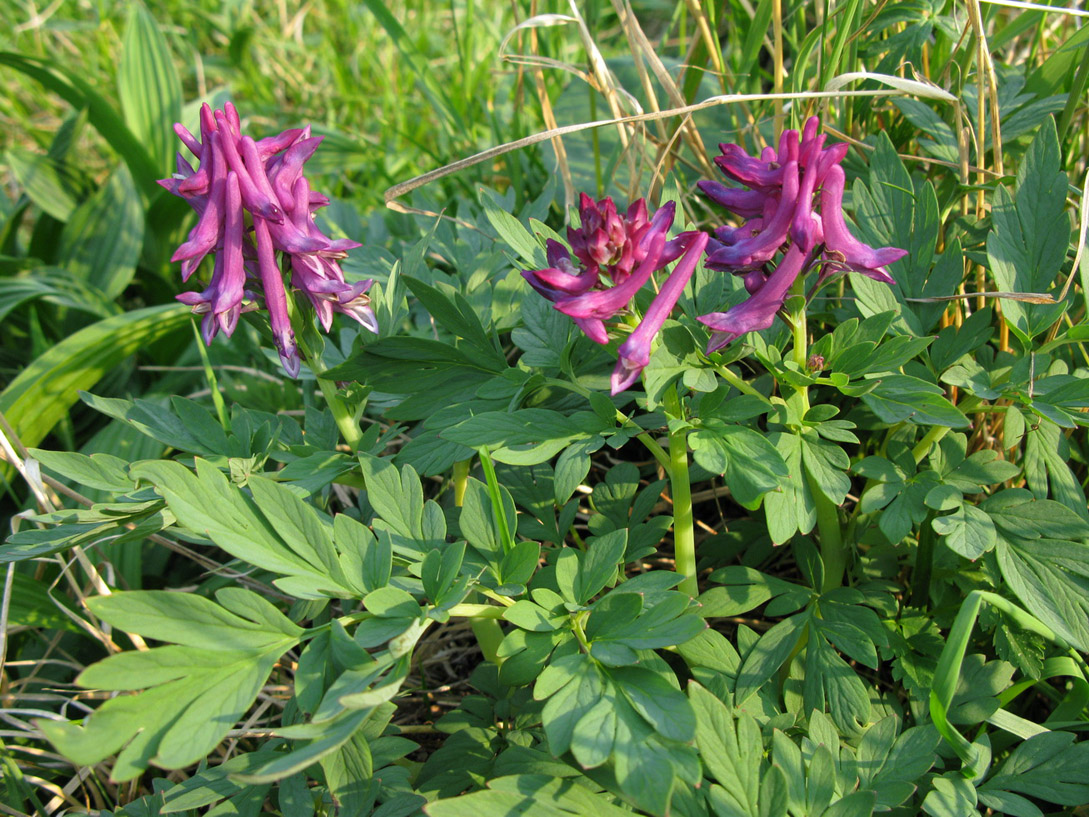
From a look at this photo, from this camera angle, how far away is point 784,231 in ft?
4.75

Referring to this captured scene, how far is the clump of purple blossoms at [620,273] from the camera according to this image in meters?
1.42

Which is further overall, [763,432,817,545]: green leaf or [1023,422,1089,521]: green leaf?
[1023,422,1089,521]: green leaf

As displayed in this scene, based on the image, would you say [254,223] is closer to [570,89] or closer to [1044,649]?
[1044,649]

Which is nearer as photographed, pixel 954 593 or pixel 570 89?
pixel 954 593

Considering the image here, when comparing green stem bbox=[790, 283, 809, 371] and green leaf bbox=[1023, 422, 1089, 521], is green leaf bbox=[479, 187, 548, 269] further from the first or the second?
green leaf bbox=[1023, 422, 1089, 521]

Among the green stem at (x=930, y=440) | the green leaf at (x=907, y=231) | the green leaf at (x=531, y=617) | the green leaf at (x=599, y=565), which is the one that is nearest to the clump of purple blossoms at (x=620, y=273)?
the green leaf at (x=599, y=565)

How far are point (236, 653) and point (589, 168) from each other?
2494 mm

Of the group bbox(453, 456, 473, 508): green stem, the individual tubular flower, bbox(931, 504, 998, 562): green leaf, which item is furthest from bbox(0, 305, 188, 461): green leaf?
bbox(931, 504, 998, 562): green leaf

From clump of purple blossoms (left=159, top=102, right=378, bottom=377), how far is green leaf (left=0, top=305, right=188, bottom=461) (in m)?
1.34

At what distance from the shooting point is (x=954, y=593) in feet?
5.92

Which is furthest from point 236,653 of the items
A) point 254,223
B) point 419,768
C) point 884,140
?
point 884,140

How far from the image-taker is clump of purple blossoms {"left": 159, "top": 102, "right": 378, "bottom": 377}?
62.8 inches

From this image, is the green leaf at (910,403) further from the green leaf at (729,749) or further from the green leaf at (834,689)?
the green leaf at (729,749)

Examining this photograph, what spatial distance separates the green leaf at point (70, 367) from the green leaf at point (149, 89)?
126 centimetres
